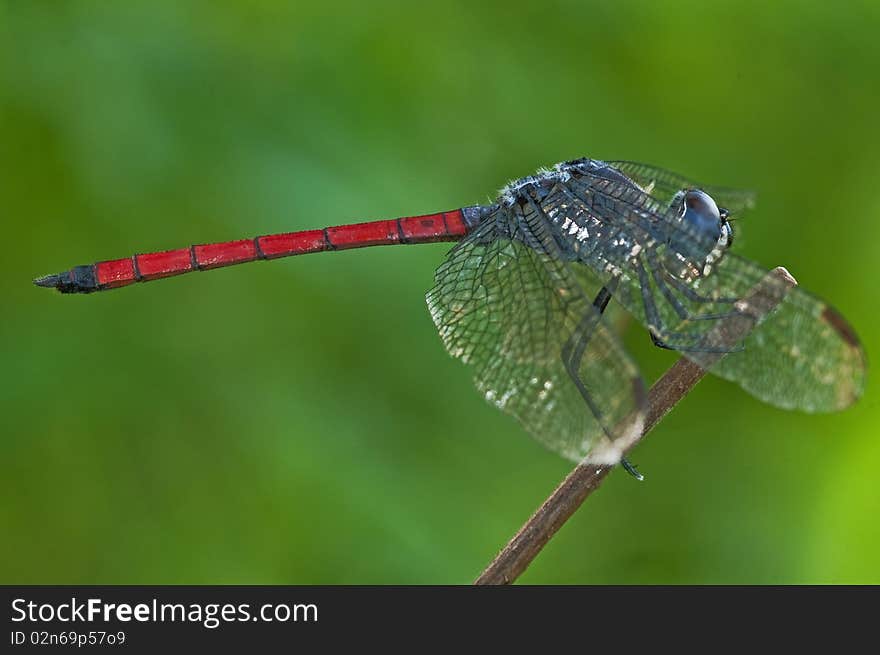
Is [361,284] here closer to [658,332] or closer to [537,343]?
[537,343]

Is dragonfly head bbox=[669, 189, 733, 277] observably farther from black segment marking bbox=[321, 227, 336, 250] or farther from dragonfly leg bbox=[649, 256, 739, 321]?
black segment marking bbox=[321, 227, 336, 250]

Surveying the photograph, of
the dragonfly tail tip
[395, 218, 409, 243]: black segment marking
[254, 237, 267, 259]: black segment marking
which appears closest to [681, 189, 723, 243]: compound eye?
[395, 218, 409, 243]: black segment marking

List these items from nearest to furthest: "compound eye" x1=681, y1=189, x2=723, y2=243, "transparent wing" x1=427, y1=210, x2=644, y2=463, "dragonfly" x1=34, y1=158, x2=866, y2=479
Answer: "transparent wing" x1=427, y1=210, x2=644, y2=463 → "dragonfly" x1=34, y1=158, x2=866, y2=479 → "compound eye" x1=681, y1=189, x2=723, y2=243

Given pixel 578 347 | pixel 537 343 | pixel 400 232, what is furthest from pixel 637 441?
pixel 400 232

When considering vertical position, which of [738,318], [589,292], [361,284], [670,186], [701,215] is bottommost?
[738,318]

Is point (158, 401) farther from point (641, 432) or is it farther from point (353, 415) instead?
point (641, 432)

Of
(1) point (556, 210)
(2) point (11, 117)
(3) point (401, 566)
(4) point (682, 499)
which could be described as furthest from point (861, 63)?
(2) point (11, 117)

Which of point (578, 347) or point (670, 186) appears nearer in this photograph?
point (578, 347)
